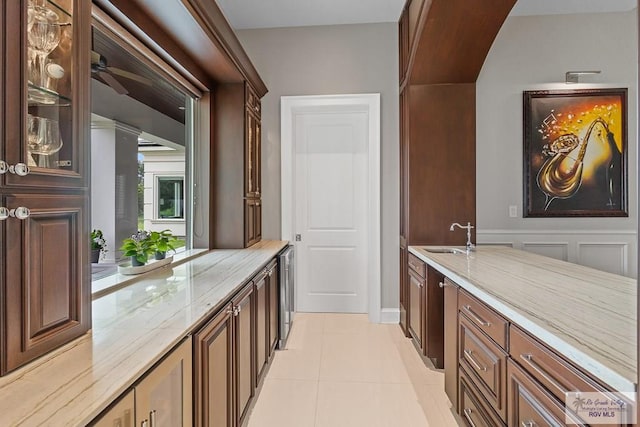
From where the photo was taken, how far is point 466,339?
1788 millimetres

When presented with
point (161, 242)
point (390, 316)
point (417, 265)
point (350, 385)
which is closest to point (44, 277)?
point (161, 242)

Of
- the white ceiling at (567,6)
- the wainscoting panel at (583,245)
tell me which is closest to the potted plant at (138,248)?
the wainscoting panel at (583,245)

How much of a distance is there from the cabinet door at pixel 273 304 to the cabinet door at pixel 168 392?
4.35 feet

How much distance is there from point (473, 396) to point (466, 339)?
0.26 meters

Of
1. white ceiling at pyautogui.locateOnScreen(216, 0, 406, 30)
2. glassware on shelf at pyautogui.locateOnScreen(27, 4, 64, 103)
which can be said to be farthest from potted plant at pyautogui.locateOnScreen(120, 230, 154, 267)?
white ceiling at pyautogui.locateOnScreen(216, 0, 406, 30)

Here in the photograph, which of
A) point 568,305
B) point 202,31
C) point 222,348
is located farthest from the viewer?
point 202,31

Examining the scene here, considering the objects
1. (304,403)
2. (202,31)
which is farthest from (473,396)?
(202,31)

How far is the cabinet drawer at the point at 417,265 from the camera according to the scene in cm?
271

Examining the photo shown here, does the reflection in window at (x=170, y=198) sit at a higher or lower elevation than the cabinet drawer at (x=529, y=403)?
higher

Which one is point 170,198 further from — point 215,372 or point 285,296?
point 215,372

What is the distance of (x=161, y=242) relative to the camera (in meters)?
2.12

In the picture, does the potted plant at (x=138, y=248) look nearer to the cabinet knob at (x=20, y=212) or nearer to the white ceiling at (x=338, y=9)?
the cabinet knob at (x=20, y=212)

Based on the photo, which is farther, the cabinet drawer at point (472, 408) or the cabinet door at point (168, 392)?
the cabinet drawer at point (472, 408)

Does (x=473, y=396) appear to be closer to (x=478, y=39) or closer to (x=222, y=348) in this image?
(x=222, y=348)
